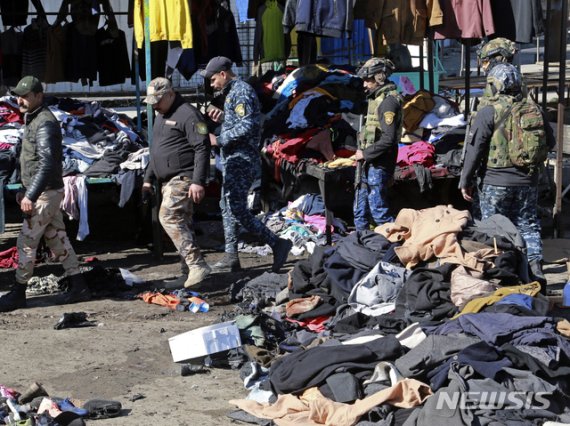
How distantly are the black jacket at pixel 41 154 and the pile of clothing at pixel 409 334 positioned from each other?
1972mm

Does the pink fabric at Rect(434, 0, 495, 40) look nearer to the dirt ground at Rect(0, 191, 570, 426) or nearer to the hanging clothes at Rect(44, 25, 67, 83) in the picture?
the dirt ground at Rect(0, 191, 570, 426)

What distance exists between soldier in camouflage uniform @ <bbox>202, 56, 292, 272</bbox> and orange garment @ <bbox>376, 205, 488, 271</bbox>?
179cm

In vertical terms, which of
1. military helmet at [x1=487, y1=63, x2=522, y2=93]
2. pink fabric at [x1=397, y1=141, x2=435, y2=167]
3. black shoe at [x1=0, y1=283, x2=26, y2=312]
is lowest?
black shoe at [x1=0, y1=283, x2=26, y2=312]

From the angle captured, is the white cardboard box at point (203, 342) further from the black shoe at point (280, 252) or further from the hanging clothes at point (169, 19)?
the hanging clothes at point (169, 19)

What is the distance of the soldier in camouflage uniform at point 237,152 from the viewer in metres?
9.83

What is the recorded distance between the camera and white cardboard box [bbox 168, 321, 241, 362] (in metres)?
7.45

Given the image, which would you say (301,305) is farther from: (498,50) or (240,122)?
(498,50)

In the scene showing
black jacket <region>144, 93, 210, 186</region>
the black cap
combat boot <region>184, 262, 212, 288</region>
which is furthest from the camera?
the black cap

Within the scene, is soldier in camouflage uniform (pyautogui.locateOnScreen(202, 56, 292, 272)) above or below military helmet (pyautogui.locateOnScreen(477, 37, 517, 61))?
below

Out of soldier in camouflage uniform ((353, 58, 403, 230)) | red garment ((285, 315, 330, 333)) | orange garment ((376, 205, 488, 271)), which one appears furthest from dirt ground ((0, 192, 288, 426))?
orange garment ((376, 205, 488, 271))

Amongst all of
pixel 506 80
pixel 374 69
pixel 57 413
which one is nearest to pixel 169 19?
pixel 374 69

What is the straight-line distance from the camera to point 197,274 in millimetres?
9656

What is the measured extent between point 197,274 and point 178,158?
111 cm

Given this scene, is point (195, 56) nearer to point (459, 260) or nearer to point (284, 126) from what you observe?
point (284, 126)
